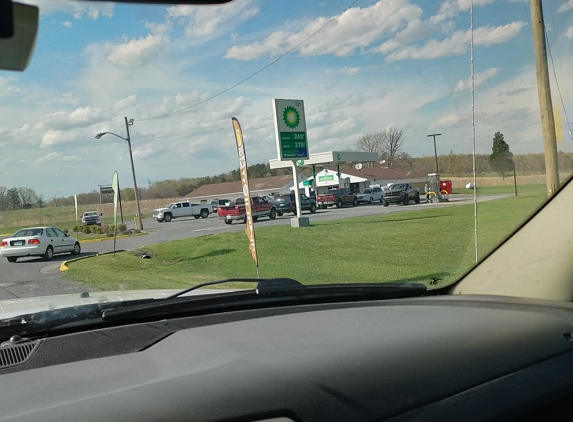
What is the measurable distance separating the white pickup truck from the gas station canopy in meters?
1.06

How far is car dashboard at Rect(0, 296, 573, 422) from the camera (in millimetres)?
1775

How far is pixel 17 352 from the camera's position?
7.46ft

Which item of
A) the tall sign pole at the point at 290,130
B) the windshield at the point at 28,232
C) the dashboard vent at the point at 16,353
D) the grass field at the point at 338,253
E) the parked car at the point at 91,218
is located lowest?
the grass field at the point at 338,253

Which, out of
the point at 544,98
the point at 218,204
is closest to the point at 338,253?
the point at 218,204

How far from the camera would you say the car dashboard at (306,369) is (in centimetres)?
178

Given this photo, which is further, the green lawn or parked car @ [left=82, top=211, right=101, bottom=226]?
parked car @ [left=82, top=211, right=101, bottom=226]

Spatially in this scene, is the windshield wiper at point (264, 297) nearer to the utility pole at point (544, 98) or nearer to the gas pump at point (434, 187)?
the utility pole at point (544, 98)

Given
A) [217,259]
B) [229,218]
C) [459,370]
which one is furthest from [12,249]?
[459,370]

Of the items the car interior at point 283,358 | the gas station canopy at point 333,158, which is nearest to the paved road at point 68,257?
the gas station canopy at point 333,158

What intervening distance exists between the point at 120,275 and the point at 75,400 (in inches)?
147

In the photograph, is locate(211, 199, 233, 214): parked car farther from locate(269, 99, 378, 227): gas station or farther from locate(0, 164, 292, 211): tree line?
locate(0, 164, 292, 211): tree line

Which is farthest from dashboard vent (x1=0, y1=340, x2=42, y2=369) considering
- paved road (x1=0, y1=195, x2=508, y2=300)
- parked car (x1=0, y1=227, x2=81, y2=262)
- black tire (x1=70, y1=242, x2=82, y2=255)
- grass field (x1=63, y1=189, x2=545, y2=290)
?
black tire (x1=70, y1=242, x2=82, y2=255)

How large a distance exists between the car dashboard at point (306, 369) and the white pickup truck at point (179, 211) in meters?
3.03

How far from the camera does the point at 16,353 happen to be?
2.26m
